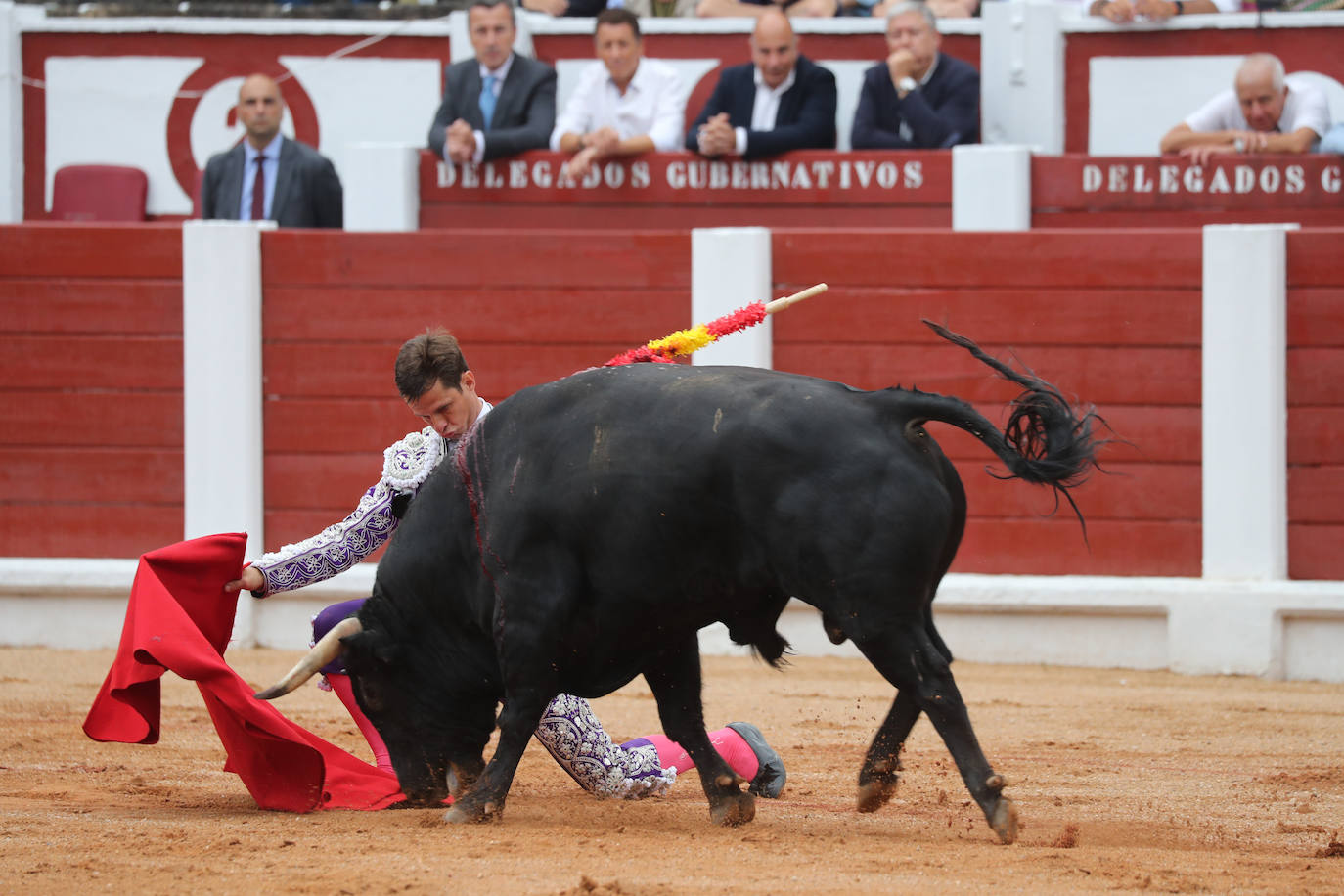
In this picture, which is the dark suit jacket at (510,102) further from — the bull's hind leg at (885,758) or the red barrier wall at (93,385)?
the bull's hind leg at (885,758)

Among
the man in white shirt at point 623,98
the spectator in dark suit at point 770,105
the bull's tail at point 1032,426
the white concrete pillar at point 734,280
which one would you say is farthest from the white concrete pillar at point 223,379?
the bull's tail at point 1032,426

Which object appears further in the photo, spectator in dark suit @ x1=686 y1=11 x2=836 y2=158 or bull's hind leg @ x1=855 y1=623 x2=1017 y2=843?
spectator in dark suit @ x1=686 y1=11 x2=836 y2=158

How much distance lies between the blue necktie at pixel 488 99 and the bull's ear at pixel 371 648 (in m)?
4.32

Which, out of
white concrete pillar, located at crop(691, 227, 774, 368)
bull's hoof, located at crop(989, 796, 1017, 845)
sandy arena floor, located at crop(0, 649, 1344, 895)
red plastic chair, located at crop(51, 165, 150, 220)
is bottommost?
sandy arena floor, located at crop(0, 649, 1344, 895)

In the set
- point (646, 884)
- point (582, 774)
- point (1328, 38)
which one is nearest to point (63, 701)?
point (582, 774)

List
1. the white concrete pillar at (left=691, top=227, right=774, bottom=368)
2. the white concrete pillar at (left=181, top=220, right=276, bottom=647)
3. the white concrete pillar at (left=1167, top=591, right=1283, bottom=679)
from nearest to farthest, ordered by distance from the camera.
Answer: the white concrete pillar at (left=1167, top=591, right=1283, bottom=679) < the white concrete pillar at (left=691, top=227, right=774, bottom=368) < the white concrete pillar at (left=181, top=220, right=276, bottom=647)

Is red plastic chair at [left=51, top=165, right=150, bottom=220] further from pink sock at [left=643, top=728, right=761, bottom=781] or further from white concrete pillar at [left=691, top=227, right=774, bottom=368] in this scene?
pink sock at [left=643, top=728, right=761, bottom=781]

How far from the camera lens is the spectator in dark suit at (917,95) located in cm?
748

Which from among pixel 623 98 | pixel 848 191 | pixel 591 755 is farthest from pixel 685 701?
pixel 623 98

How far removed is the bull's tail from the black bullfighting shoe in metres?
1.03

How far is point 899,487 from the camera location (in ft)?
11.0

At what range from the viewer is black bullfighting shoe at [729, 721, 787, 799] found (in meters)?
4.11

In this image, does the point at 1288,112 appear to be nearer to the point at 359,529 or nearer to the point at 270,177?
the point at 270,177

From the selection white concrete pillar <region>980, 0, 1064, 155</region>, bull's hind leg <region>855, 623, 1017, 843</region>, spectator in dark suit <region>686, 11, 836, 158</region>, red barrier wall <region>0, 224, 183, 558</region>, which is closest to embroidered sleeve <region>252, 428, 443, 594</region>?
bull's hind leg <region>855, 623, 1017, 843</region>
